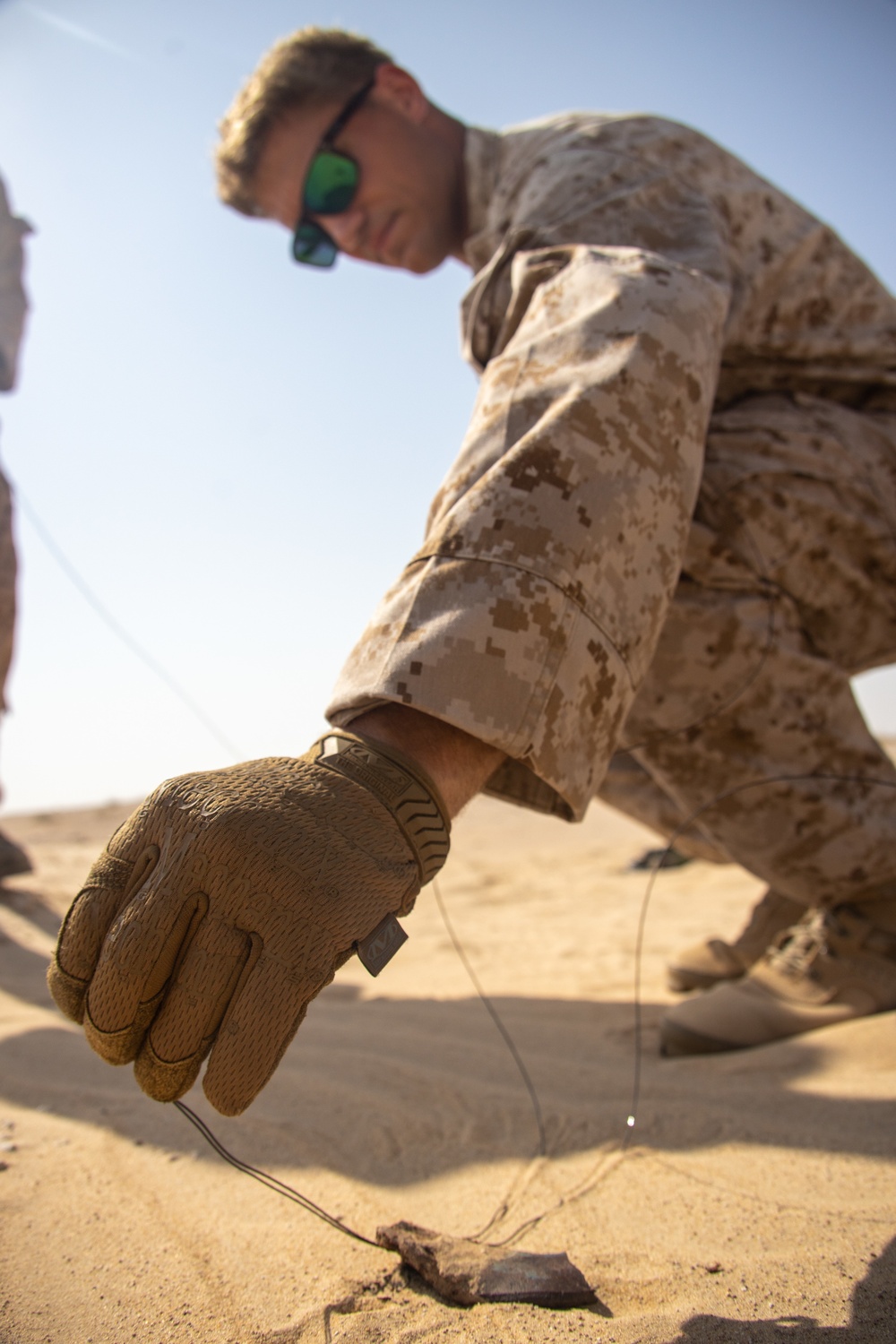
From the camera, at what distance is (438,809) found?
0.81 meters

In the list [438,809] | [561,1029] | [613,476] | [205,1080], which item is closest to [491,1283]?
[205,1080]

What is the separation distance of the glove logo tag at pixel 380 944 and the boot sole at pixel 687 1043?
109cm

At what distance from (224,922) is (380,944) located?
137mm

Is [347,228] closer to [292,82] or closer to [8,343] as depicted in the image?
[292,82]

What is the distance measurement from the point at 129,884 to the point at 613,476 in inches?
25.9

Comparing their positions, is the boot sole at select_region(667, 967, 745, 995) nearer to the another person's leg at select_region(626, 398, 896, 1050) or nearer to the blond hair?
the another person's leg at select_region(626, 398, 896, 1050)

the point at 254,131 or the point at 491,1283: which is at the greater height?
the point at 254,131

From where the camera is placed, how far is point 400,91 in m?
2.29

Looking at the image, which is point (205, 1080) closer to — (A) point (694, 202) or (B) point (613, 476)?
(B) point (613, 476)

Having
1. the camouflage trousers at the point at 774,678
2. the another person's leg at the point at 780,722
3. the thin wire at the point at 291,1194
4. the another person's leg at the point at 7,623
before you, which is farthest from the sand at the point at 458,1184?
the another person's leg at the point at 7,623

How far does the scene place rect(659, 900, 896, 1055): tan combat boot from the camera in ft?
5.36

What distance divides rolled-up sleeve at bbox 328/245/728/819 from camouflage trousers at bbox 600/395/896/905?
2.08 feet

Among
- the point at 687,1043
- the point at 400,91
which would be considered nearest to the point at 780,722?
the point at 687,1043

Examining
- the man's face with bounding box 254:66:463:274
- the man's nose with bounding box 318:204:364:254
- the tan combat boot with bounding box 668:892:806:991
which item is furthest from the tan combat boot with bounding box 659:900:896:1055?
the man's nose with bounding box 318:204:364:254
